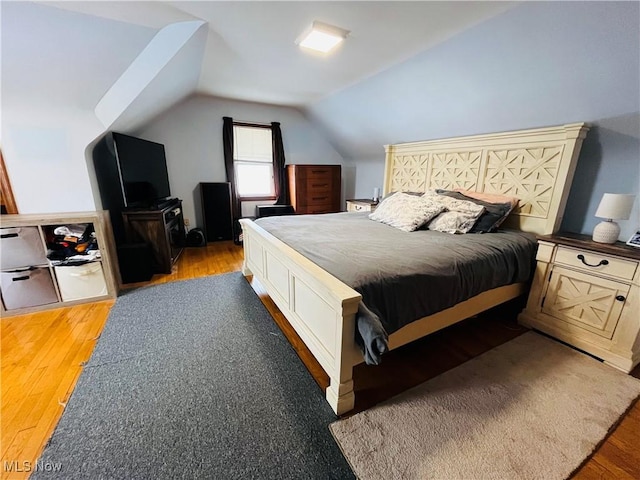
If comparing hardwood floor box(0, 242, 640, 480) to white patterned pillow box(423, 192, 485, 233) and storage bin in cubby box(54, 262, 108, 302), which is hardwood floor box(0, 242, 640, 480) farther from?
white patterned pillow box(423, 192, 485, 233)

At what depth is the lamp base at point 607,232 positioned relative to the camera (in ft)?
6.07

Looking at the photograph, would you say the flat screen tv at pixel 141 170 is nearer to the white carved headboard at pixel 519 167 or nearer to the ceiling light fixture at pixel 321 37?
the ceiling light fixture at pixel 321 37

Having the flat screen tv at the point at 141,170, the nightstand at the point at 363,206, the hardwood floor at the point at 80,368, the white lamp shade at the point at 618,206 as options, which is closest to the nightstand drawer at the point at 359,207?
the nightstand at the point at 363,206

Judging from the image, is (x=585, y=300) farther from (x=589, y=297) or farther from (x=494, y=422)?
(x=494, y=422)

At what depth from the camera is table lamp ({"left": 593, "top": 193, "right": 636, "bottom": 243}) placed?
69.6 inches

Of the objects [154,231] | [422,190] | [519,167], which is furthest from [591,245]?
[154,231]

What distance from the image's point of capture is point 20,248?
2180mm

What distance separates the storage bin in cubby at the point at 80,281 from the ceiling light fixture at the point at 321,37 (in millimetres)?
2687

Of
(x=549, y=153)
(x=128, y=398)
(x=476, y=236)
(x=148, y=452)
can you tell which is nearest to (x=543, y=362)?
(x=476, y=236)

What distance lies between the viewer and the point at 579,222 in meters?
2.33

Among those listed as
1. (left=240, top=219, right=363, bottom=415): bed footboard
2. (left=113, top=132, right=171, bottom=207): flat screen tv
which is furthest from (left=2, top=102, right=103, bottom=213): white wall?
(left=240, top=219, right=363, bottom=415): bed footboard

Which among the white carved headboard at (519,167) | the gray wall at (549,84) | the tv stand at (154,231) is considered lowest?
the tv stand at (154,231)

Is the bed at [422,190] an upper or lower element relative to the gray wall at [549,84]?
lower

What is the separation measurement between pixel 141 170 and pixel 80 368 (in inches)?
89.4
